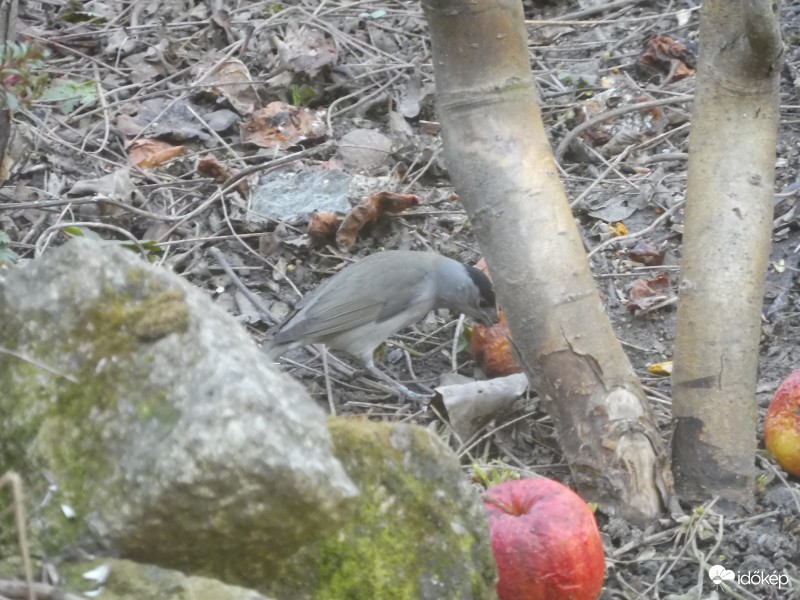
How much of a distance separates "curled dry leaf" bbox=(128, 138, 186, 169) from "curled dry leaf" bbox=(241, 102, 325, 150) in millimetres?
423

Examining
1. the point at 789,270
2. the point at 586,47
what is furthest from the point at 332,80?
the point at 789,270

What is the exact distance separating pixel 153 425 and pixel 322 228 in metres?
3.44

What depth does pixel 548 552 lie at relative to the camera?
265 centimetres

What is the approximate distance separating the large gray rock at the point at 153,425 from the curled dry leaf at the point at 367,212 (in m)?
3.19

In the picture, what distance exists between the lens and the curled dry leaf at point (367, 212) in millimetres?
5395

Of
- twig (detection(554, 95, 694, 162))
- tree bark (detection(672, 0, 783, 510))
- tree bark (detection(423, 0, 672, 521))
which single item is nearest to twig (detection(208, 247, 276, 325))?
tree bark (detection(423, 0, 672, 521))

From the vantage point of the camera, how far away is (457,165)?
3518 millimetres

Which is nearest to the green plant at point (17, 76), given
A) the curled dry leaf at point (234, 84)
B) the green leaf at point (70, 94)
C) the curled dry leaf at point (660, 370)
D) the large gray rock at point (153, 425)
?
the large gray rock at point (153, 425)

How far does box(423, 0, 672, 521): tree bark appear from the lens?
10.8ft

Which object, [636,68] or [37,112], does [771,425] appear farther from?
[37,112]

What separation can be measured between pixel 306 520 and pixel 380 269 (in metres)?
3.05

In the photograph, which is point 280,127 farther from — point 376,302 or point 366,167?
point 376,302

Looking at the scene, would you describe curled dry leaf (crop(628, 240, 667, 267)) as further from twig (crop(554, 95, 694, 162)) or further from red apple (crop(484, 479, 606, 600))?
red apple (crop(484, 479, 606, 600))

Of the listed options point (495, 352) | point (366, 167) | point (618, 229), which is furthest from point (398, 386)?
point (366, 167)
